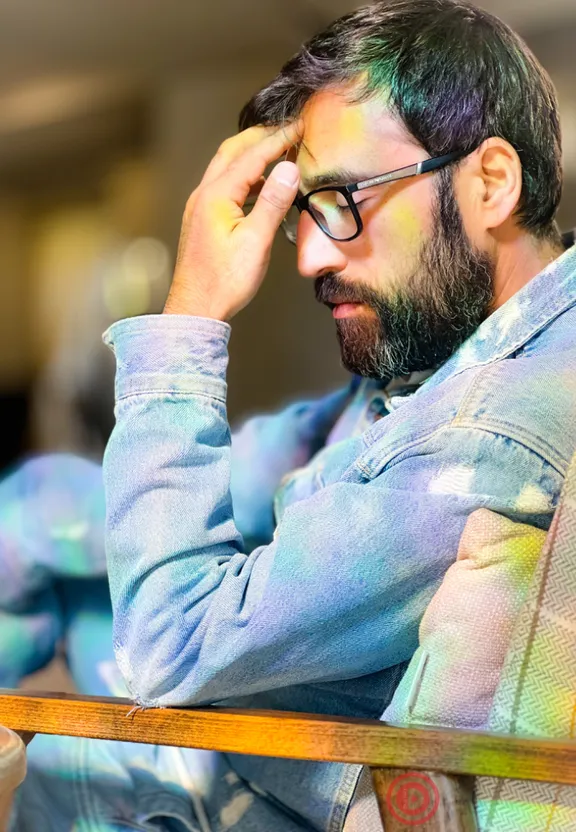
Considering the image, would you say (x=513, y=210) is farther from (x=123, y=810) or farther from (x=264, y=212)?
(x=123, y=810)

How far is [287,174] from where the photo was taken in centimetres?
93

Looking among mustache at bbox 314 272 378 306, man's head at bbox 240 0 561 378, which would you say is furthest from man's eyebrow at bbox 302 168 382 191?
mustache at bbox 314 272 378 306

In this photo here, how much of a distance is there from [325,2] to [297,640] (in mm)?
1025

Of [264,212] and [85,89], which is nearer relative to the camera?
[264,212]

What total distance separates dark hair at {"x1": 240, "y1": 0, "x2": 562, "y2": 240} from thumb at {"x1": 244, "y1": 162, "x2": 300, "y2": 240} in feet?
0.32

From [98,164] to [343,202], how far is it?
561 millimetres

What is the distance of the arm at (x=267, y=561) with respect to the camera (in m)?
0.71

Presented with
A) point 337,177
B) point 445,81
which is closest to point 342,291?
point 337,177

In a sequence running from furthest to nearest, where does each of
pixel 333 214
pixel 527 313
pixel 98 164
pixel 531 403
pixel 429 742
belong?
pixel 98 164, pixel 333 214, pixel 527 313, pixel 531 403, pixel 429 742

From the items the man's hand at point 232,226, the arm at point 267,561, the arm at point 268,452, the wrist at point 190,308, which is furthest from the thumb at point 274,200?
the arm at point 268,452

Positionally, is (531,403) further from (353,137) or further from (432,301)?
(353,137)

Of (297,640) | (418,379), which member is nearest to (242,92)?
(418,379)

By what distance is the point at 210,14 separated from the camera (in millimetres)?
1324

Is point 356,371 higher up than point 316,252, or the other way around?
point 316,252
